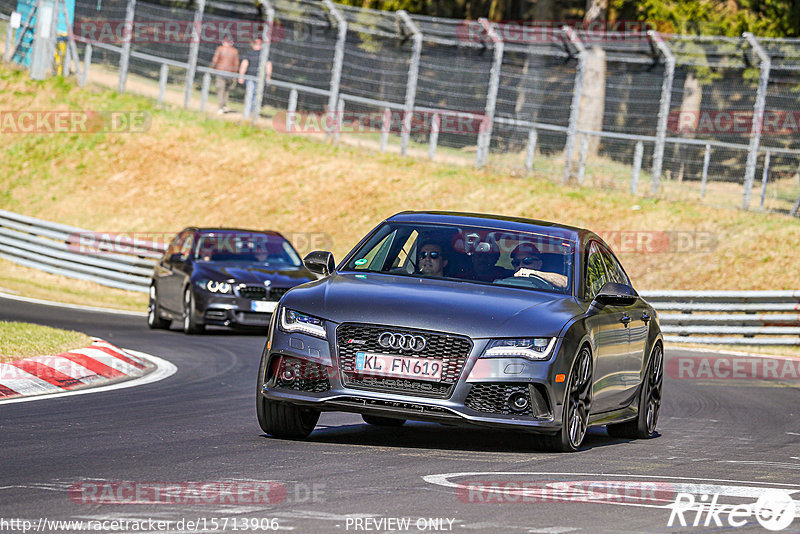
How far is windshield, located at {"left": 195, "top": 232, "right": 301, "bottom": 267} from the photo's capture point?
20516mm

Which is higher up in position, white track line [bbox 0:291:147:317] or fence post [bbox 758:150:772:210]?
fence post [bbox 758:150:772:210]

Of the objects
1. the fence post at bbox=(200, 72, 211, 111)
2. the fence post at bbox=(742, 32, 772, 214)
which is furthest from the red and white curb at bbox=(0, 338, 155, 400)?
the fence post at bbox=(200, 72, 211, 111)

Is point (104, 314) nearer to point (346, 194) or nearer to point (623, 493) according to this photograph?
point (346, 194)

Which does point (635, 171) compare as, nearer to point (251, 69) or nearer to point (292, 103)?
point (292, 103)

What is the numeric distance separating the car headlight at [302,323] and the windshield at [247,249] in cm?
1172

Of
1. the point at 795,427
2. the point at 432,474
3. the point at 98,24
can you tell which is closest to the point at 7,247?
the point at 98,24

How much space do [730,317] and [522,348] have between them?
14.6m

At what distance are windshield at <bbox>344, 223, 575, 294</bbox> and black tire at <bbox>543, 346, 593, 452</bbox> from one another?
0.61 metres

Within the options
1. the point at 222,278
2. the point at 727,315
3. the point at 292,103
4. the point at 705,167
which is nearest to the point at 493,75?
the point at 705,167

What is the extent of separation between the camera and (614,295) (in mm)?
9367

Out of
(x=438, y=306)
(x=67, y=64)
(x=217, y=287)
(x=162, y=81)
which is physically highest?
(x=67, y=64)

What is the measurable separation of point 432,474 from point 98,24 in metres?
32.3

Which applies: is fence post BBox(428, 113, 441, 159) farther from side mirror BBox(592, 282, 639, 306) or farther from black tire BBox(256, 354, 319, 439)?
black tire BBox(256, 354, 319, 439)

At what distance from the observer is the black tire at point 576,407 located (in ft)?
28.4
